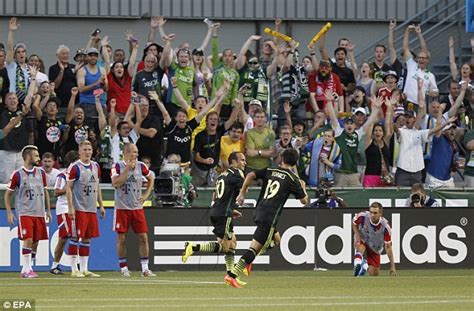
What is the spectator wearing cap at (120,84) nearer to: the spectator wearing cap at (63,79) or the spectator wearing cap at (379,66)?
the spectator wearing cap at (63,79)

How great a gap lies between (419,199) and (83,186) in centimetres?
682

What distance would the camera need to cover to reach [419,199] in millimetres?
25484

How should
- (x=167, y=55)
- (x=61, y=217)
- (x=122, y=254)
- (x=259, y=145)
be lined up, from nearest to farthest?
1. (x=122, y=254)
2. (x=61, y=217)
3. (x=259, y=145)
4. (x=167, y=55)

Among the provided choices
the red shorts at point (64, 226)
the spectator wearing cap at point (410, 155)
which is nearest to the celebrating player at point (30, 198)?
the red shorts at point (64, 226)

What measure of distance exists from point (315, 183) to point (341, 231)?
1.59 meters

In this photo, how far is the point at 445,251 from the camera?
2533cm

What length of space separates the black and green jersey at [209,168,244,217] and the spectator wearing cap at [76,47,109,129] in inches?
186

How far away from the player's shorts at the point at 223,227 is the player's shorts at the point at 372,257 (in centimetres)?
269

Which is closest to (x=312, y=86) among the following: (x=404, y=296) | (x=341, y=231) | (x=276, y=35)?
(x=276, y=35)

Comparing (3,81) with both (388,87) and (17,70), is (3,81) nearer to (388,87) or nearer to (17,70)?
(17,70)

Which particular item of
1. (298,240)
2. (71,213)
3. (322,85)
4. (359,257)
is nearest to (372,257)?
(359,257)

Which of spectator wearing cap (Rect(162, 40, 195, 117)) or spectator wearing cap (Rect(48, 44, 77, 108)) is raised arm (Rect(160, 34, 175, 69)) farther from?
spectator wearing cap (Rect(48, 44, 77, 108))

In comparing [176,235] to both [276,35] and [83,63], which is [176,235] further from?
[276,35]

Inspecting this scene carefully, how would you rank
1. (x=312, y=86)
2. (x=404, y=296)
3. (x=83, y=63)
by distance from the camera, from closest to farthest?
(x=404, y=296)
(x=83, y=63)
(x=312, y=86)
